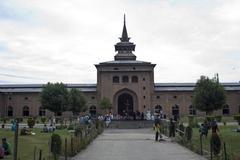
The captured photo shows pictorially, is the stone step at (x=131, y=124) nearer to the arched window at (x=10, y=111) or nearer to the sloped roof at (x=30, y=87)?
the sloped roof at (x=30, y=87)

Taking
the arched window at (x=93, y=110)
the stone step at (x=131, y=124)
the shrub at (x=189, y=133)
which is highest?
the arched window at (x=93, y=110)

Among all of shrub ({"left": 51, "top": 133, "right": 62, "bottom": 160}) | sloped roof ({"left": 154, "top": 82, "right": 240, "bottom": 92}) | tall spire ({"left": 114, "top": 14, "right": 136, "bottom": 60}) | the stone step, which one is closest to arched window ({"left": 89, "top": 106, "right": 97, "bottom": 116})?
tall spire ({"left": 114, "top": 14, "right": 136, "bottom": 60})

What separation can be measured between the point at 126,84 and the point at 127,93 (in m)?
1.68

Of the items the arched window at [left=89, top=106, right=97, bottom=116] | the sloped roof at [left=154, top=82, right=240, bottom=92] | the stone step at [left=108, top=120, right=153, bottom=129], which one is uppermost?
the sloped roof at [left=154, top=82, right=240, bottom=92]

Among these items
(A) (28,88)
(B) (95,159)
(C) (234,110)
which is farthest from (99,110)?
(B) (95,159)

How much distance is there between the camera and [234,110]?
70438 mm

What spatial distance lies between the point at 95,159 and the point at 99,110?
5248 centimetres

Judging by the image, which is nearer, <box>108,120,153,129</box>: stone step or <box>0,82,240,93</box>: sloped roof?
<box>108,120,153,129</box>: stone step

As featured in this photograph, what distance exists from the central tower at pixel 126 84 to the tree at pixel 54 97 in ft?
28.5

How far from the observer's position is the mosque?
221 ft

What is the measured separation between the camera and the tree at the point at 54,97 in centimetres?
5991

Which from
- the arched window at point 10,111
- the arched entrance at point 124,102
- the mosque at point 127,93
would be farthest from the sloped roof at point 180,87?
the arched window at point 10,111

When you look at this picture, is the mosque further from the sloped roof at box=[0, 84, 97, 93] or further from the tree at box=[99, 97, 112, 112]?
the tree at box=[99, 97, 112, 112]

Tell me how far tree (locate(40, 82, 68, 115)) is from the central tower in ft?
28.5
